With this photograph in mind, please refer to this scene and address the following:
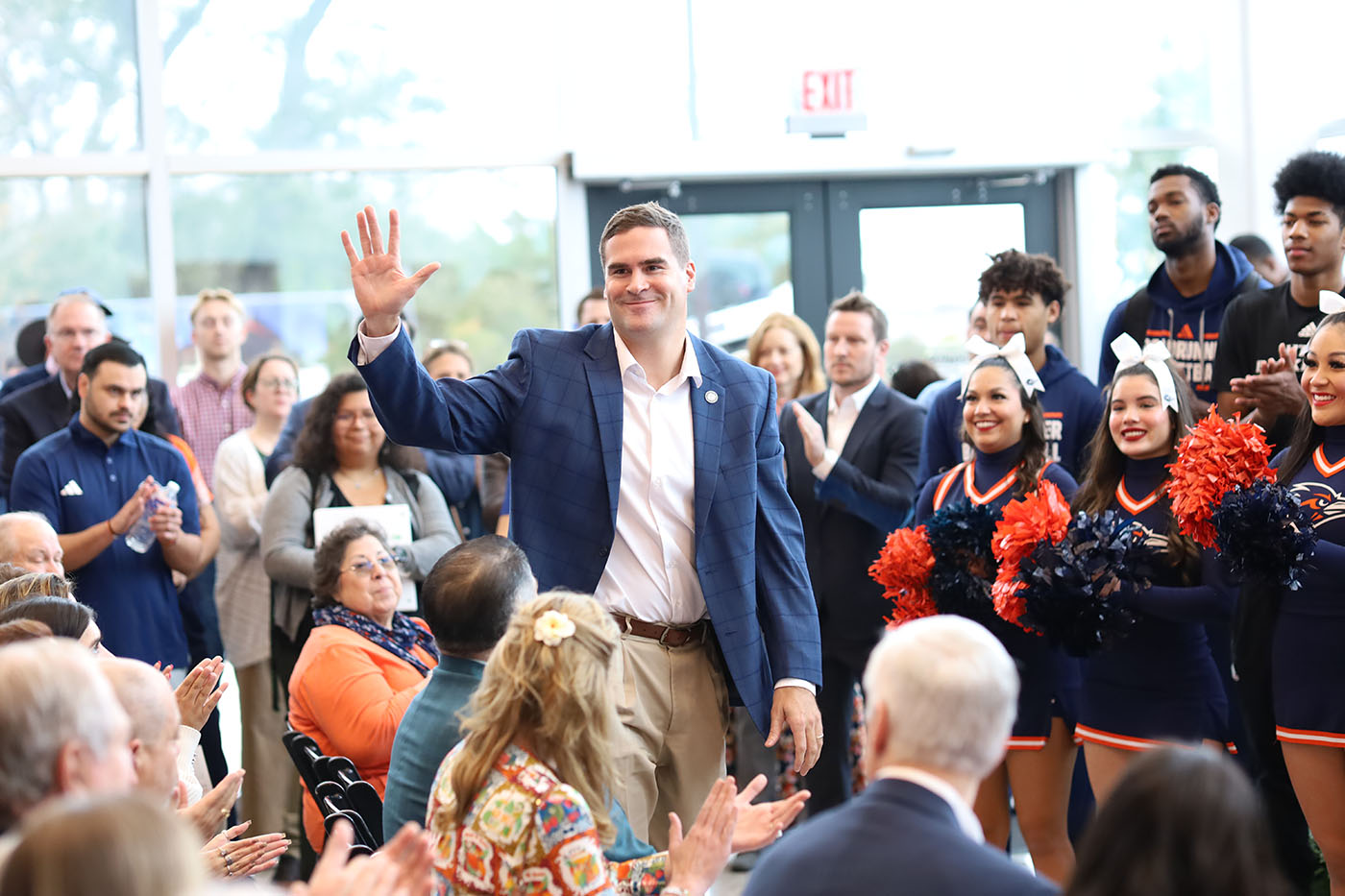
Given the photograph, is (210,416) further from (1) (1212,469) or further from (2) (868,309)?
(1) (1212,469)

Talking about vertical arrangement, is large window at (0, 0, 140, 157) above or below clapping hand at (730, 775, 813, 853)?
above

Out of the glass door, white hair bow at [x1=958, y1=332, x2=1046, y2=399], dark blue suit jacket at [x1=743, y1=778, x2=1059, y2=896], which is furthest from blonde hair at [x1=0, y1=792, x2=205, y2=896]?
the glass door

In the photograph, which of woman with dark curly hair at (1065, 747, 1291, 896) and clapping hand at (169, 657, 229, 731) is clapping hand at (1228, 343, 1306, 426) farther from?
clapping hand at (169, 657, 229, 731)

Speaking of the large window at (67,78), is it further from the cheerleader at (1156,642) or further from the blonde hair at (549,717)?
the blonde hair at (549,717)

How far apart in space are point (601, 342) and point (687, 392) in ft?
0.72

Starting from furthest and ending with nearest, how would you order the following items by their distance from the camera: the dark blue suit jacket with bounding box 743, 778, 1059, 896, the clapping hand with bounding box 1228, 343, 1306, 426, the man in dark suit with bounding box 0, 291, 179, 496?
the man in dark suit with bounding box 0, 291, 179, 496, the clapping hand with bounding box 1228, 343, 1306, 426, the dark blue suit jacket with bounding box 743, 778, 1059, 896

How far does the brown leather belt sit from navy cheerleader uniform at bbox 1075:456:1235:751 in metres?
1.20

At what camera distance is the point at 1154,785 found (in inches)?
54.6

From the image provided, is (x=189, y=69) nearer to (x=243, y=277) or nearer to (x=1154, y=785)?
(x=243, y=277)

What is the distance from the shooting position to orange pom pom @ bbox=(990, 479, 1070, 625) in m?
3.53

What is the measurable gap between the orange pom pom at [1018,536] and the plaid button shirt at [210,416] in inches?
147

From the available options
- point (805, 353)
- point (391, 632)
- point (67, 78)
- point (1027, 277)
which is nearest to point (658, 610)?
point (391, 632)

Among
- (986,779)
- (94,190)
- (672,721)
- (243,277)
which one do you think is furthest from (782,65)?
(672,721)

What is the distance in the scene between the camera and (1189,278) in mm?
4668
